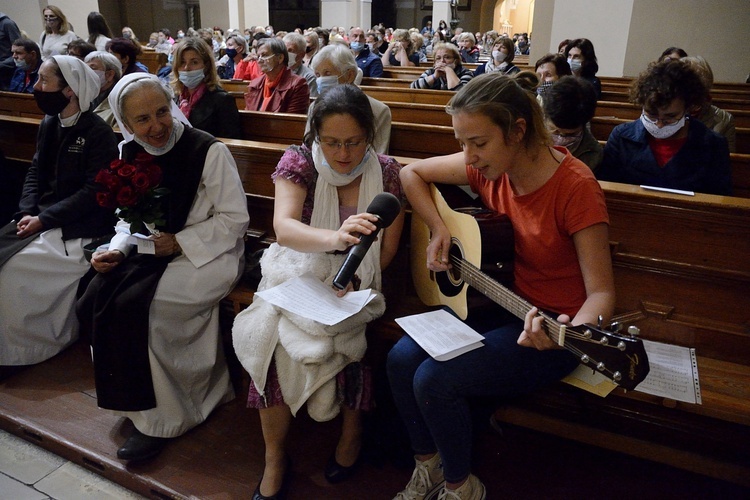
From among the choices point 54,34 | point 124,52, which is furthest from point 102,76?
point 54,34

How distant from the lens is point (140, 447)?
1995mm

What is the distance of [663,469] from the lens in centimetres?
195

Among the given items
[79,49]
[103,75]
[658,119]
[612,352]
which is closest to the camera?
[612,352]

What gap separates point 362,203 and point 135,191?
79 centimetres

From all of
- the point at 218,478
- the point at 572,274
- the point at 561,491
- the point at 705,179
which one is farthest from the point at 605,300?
the point at 218,478

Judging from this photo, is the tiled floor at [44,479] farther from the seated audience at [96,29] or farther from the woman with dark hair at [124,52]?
the seated audience at [96,29]

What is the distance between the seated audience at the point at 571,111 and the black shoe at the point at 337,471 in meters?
1.51

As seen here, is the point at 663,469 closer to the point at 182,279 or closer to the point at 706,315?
the point at 706,315

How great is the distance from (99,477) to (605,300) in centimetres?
183

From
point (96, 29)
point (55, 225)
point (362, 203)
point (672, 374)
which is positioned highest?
point (96, 29)

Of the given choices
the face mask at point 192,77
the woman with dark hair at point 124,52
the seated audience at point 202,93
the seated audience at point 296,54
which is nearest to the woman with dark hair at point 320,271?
the seated audience at point 202,93

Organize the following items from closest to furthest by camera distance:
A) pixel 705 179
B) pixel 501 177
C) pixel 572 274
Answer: pixel 572 274 < pixel 501 177 < pixel 705 179

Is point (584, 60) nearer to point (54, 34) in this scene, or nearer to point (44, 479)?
point (44, 479)

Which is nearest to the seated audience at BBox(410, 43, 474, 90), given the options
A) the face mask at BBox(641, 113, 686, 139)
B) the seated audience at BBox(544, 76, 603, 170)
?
the seated audience at BBox(544, 76, 603, 170)
